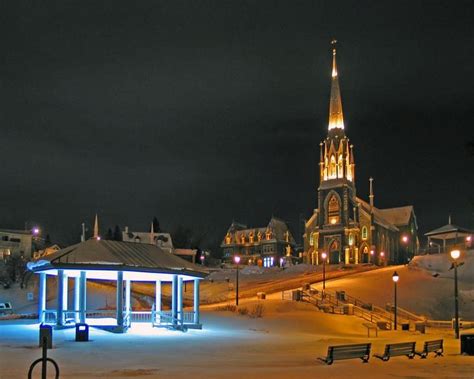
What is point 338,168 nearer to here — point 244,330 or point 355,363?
Answer: point 244,330

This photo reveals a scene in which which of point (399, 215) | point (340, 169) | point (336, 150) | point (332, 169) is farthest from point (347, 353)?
point (399, 215)

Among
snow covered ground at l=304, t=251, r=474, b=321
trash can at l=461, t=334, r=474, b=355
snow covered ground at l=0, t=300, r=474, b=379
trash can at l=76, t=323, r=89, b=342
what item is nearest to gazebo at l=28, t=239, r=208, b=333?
snow covered ground at l=0, t=300, r=474, b=379

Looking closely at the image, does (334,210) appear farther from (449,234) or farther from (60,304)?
(60,304)

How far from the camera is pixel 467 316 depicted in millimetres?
60969

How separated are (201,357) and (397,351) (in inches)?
263

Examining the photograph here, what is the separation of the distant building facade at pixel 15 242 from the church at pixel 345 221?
1961 inches

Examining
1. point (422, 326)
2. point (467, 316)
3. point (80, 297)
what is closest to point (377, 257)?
point (467, 316)

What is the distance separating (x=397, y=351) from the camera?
23797mm

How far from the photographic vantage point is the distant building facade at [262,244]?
141125 millimetres

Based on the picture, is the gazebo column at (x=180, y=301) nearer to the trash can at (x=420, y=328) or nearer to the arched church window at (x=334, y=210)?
the trash can at (x=420, y=328)

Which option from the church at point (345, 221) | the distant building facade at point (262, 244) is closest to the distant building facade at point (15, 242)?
the distant building facade at point (262, 244)

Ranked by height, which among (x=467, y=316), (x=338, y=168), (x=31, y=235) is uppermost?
(x=338, y=168)

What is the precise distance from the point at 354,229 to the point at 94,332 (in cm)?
9228

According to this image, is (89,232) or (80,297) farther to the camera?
(89,232)
